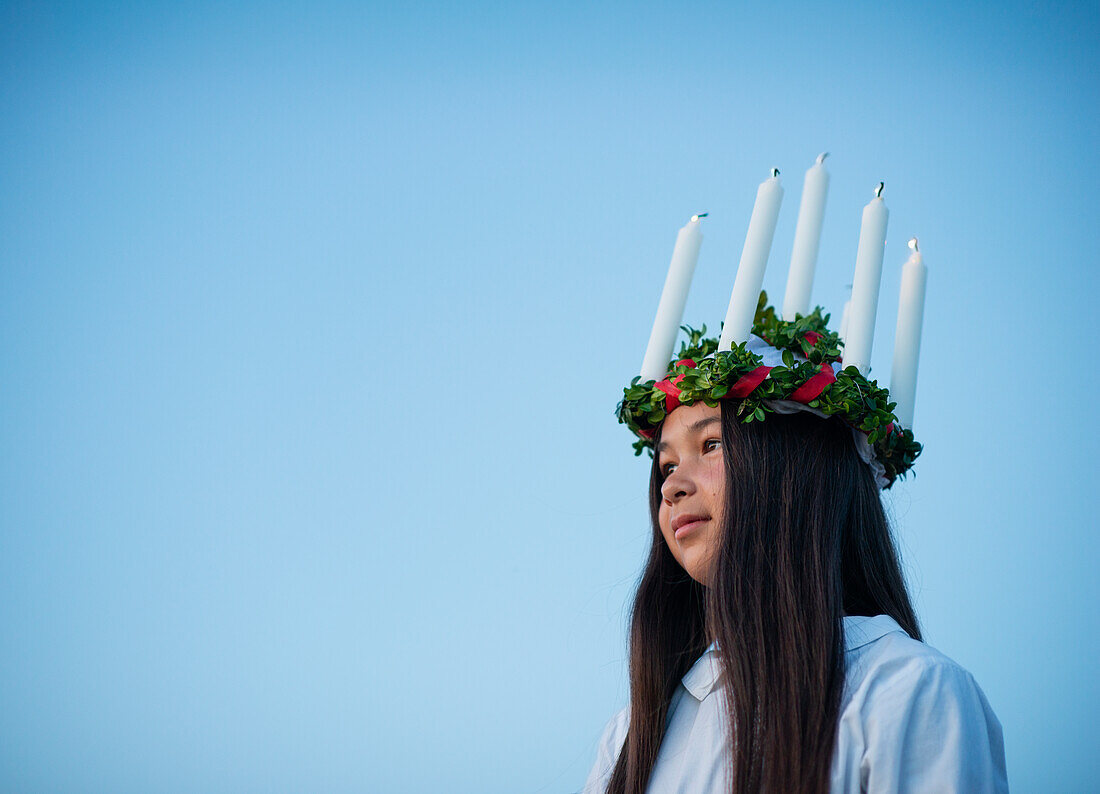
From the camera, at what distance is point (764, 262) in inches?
137

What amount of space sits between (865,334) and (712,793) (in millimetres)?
1600

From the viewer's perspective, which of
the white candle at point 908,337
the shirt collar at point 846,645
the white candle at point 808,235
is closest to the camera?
the shirt collar at point 846,645

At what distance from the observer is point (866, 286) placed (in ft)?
11.3

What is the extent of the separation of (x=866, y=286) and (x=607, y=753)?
6.21ft

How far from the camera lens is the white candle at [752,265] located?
11.1ft

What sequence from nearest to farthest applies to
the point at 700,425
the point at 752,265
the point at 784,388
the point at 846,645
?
the point at 846,645, the point at 784,388, the point at 700,425, the point at 752,265

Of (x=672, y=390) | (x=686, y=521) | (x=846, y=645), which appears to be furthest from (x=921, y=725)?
(x=672, y=390)

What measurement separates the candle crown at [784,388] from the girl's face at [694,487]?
0.07 meters

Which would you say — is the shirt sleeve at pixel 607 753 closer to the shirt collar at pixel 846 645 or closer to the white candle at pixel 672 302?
the shirt collar at pixel 846 645

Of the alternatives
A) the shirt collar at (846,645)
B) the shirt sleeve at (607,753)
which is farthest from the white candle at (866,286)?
the shirt sleeve at (607,753)

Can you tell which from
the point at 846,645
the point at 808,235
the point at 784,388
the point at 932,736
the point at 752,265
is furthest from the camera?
the point at 808,235

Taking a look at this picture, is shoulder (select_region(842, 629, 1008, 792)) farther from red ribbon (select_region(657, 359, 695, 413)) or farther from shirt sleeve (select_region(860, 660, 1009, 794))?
red ribbon (select_region(657, 359, 695, 413))

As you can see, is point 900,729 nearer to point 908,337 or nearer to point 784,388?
point 784,388

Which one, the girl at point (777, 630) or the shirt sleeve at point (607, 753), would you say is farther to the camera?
the shirt sleeve at point (607, 753)
